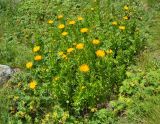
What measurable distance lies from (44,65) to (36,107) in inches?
28.0

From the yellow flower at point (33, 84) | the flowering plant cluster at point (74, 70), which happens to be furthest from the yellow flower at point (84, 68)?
the yellow flower at point (33, 84)

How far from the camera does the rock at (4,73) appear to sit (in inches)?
214

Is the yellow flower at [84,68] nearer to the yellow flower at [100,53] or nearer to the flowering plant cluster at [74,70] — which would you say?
the flowering plant cluster at [74,70]

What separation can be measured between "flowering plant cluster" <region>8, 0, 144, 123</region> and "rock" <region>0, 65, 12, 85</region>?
26cm

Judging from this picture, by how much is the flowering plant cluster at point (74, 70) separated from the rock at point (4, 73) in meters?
0.26

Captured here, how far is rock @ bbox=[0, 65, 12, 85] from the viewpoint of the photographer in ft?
17.8

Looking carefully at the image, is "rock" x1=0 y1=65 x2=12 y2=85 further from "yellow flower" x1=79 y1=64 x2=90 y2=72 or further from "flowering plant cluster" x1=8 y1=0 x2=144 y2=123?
"yellow flower" x1=79 y1=64 x2=90 y2=72

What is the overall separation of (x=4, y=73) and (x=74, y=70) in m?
1.14

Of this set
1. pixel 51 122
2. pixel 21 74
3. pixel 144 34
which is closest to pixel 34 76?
pixel 21 74

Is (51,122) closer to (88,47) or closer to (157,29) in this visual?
(88,47)

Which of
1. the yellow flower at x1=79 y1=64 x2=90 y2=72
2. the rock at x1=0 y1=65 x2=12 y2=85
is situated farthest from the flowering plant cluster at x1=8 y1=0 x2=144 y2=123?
the rock at x1=0 y1=65 x2=12 y2=85

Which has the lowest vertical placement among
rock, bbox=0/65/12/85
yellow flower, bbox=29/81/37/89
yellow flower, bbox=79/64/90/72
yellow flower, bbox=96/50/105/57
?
rock, bbox=0/65/12/85

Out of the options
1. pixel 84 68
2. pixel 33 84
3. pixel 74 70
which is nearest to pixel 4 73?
pixel 33 84

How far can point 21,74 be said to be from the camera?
17.6 feet
